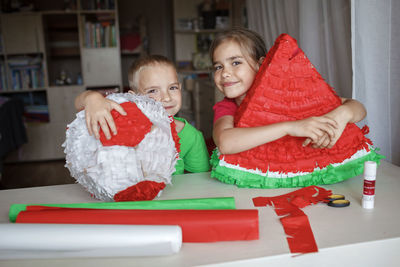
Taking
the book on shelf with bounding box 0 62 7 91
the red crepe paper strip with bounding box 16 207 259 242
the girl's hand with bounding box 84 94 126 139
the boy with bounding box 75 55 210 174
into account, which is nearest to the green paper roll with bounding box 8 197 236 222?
the red crepe paper strip with bounding box 16 207 259 242

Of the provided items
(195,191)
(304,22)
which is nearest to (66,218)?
(195,191)

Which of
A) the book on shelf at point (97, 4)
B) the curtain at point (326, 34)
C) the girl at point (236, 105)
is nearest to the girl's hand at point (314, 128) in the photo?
the girl at point (236, 105)

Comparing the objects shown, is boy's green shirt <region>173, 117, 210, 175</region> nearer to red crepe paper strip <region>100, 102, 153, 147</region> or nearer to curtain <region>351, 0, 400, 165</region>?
red crepe paper strip <region>100, 102, 153, 147</region>

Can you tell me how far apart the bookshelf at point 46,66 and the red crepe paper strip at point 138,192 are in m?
3.36

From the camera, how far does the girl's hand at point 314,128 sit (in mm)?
833

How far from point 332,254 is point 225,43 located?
76 cm

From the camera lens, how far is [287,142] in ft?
2.96

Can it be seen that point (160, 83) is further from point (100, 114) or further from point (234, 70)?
point (100, 114)

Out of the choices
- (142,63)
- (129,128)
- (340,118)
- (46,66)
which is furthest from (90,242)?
(46,66)

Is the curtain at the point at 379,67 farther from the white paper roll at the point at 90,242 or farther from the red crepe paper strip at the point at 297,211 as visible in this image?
the white paper roll at the point at 90,242

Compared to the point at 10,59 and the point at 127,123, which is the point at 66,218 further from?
the point at 10,59

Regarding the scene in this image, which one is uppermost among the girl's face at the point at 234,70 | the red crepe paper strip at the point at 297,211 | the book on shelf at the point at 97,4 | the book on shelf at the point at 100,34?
the book on shelf at the point at 97,4

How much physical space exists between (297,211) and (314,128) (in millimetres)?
→ 214

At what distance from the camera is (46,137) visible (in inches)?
154
